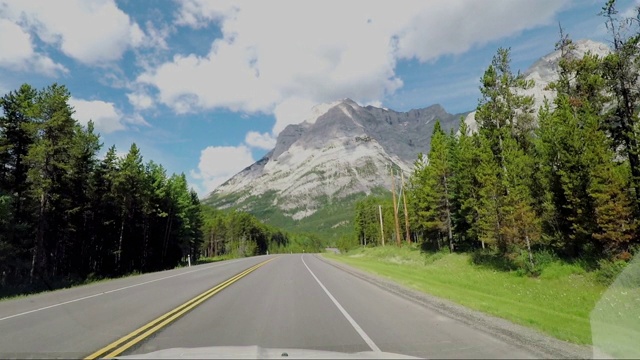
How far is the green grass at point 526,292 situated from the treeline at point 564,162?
6.32 feet

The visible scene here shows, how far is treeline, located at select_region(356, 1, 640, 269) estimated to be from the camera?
23.0 metres

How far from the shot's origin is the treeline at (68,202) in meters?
28.2

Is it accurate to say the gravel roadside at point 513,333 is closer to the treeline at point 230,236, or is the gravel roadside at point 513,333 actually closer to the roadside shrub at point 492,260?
the roadside shrub at point 492,260

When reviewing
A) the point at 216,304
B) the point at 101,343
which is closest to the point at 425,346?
the point at 101,343

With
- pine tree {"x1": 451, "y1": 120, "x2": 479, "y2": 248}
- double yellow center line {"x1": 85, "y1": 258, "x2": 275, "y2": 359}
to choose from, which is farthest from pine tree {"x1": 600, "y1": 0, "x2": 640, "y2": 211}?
double yellow center line {"x1": 85, "y1": 258, "x2": 275, "y2": 359}

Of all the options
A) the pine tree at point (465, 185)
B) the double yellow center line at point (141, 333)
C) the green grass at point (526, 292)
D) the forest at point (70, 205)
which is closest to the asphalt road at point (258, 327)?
the double yellow center line at point (141, 333)

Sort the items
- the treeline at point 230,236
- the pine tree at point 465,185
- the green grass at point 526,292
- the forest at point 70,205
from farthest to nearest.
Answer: the treeline at point 230,236, the pine tree at point 465,185, the forest at point 70,205, the green grass at point 526,292

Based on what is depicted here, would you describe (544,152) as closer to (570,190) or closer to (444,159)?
(570,190)

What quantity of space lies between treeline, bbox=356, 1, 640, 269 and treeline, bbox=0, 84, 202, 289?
101 feet

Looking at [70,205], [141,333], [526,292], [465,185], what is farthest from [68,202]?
[465,185]

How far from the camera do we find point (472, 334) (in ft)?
25.8

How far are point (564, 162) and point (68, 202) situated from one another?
1436 inches

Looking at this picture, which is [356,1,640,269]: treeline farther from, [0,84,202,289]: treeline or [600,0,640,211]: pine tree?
[0,84,202,289]: treeline

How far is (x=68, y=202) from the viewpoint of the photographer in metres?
33.4
